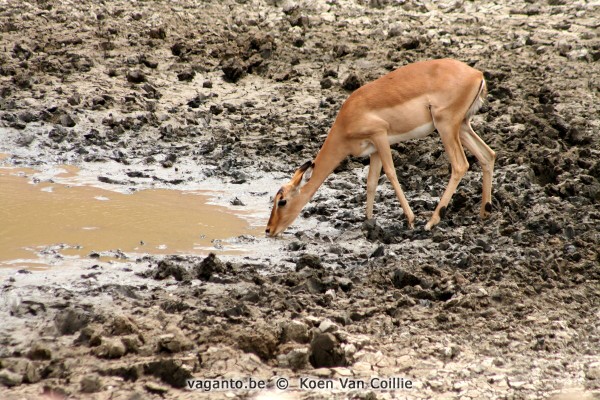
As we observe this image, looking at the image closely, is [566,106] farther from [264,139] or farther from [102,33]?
[102,33]

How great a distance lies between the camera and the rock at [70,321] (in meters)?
6.67

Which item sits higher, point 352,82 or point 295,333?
point 352,82

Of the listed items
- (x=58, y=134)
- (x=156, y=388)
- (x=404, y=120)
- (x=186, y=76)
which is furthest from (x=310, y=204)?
(x=156, y=388)

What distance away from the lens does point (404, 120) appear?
32.9 ft

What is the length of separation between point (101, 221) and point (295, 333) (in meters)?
3.84

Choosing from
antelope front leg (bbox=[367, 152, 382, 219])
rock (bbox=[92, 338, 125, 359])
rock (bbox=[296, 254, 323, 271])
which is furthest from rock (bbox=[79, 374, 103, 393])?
antelope front leg (bbox=[367, 152, 382, 219])

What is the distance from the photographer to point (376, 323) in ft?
23.2

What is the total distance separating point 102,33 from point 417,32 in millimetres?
5106

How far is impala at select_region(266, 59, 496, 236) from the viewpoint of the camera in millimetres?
9945

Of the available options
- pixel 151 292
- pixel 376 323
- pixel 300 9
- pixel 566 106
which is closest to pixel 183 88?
pixel 300 9

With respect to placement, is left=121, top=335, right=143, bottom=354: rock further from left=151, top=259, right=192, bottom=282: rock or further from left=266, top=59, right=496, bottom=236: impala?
left=266, top=59, right=496, bottom=236: impala

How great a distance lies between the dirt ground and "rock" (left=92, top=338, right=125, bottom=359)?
0.02 meters

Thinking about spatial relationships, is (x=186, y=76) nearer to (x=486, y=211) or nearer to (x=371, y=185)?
(x=371, y=185)

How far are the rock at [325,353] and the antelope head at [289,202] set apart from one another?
11.4ft
